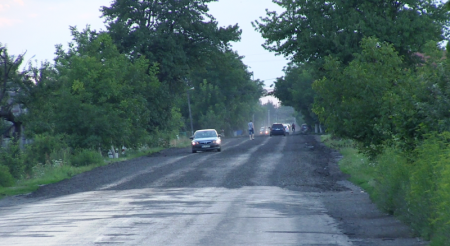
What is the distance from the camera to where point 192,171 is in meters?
24.4

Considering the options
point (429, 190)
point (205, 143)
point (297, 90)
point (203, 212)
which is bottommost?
point (203, 212)

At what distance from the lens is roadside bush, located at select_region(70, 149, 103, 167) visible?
98.1 feet

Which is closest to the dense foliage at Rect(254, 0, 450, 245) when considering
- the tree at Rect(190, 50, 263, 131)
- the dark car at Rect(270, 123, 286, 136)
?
the dark car at Rect(270, 123, 286, 136)

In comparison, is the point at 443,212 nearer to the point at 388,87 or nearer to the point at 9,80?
the point at 388,87

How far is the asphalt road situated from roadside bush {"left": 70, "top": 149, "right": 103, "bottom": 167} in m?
6.44

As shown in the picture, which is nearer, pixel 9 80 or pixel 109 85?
pixel 9 80

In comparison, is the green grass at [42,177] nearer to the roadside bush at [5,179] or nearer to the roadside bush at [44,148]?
the roadside bush at [5,179]

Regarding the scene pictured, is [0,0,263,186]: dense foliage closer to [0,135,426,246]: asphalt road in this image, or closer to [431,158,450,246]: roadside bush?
[0,135,426,246]: asphalt road

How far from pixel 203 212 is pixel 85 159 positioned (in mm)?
18388

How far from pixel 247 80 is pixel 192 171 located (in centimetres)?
7777

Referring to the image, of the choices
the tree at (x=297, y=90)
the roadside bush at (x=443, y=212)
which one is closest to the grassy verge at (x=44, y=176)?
the roadside bush at (x=443, y=212)

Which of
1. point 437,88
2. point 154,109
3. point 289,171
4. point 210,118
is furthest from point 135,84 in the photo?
point 210,118

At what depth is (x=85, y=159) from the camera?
30.1m

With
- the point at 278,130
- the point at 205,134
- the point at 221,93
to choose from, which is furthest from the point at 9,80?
the point at 221,93
